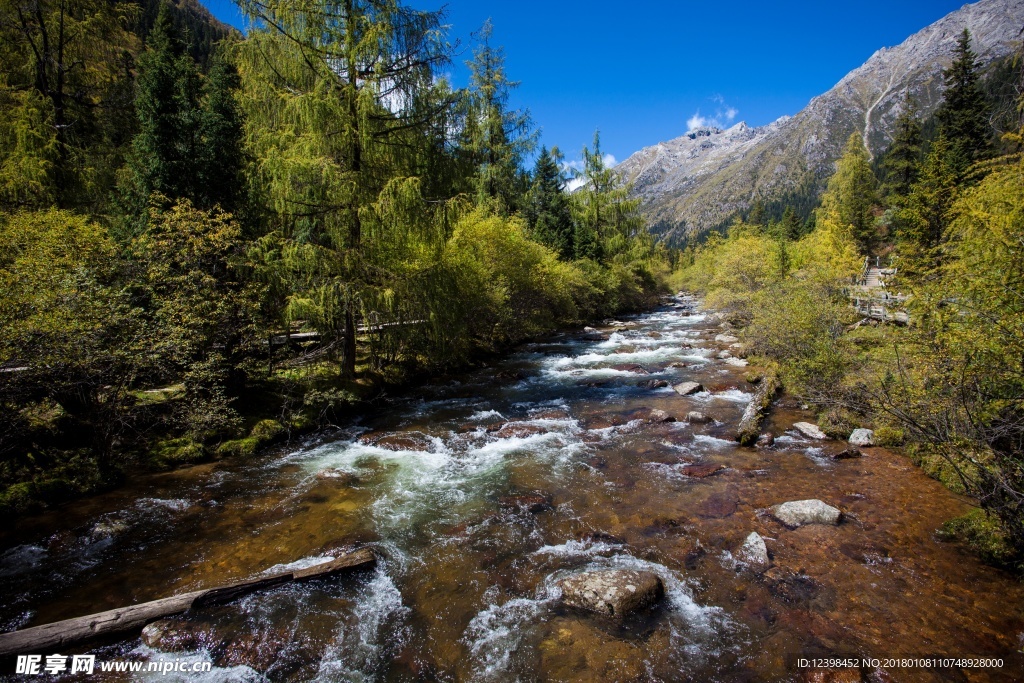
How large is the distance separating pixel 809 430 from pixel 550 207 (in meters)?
34.1

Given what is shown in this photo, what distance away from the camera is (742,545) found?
24.0 feet

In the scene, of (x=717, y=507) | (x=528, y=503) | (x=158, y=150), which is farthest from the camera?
(x=158, y=150)

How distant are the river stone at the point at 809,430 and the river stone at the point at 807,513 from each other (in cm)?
441

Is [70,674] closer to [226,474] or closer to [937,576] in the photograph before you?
[226,474]

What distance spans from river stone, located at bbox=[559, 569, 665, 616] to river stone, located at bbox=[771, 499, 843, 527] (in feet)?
11.0

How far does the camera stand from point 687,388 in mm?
16734

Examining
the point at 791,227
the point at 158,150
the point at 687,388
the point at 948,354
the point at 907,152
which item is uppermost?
the point at 907,152

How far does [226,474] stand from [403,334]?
21.6 ft

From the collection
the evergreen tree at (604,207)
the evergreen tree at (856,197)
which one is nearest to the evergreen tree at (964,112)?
the evergreen tree at (856,197)

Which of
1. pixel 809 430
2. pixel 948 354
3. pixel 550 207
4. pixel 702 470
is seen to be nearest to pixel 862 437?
pixel 809 430

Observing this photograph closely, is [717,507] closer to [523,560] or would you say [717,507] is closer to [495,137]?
[523,560]

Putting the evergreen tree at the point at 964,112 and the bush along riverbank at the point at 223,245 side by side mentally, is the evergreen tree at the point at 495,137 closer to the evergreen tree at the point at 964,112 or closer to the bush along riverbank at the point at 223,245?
the bush along riverbank at the point at 223,245

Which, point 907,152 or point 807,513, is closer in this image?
point 807,513

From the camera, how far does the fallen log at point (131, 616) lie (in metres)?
4.85
